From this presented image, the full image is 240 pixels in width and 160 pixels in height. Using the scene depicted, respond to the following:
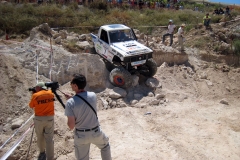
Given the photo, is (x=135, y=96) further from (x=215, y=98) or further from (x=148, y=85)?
(x=215, y=98)

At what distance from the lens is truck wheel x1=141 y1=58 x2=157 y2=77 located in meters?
10.1

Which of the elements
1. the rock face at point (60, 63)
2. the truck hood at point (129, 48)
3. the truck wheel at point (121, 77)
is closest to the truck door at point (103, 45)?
the truck hood at point (129, 48)

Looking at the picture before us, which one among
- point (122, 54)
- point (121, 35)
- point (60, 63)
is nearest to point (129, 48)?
point (122, 54)

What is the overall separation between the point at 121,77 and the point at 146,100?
124 cm

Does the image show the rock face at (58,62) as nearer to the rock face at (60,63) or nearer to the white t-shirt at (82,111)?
the rock face at (60,63)

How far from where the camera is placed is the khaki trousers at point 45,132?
16.8 ft

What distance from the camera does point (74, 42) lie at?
36.9 feet

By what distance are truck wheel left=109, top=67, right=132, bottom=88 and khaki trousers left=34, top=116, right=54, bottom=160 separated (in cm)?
425

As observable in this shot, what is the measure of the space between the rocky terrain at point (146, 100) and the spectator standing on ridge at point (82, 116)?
6.90ft

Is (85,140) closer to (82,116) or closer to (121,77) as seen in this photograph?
(82,116)

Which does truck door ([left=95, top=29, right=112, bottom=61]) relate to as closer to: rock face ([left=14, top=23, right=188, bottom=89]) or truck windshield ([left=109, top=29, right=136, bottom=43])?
truck windshield ([left=109, top=29, right=136, bottom=43])

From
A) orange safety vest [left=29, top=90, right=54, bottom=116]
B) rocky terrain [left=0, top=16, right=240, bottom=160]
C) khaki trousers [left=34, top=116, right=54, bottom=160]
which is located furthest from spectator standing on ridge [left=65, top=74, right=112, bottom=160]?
rocky terrain [left=0, top=16, right=240, bottom=160]

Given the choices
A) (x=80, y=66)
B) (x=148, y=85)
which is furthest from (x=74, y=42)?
(x=148, y=85)

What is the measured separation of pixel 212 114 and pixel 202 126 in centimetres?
119
